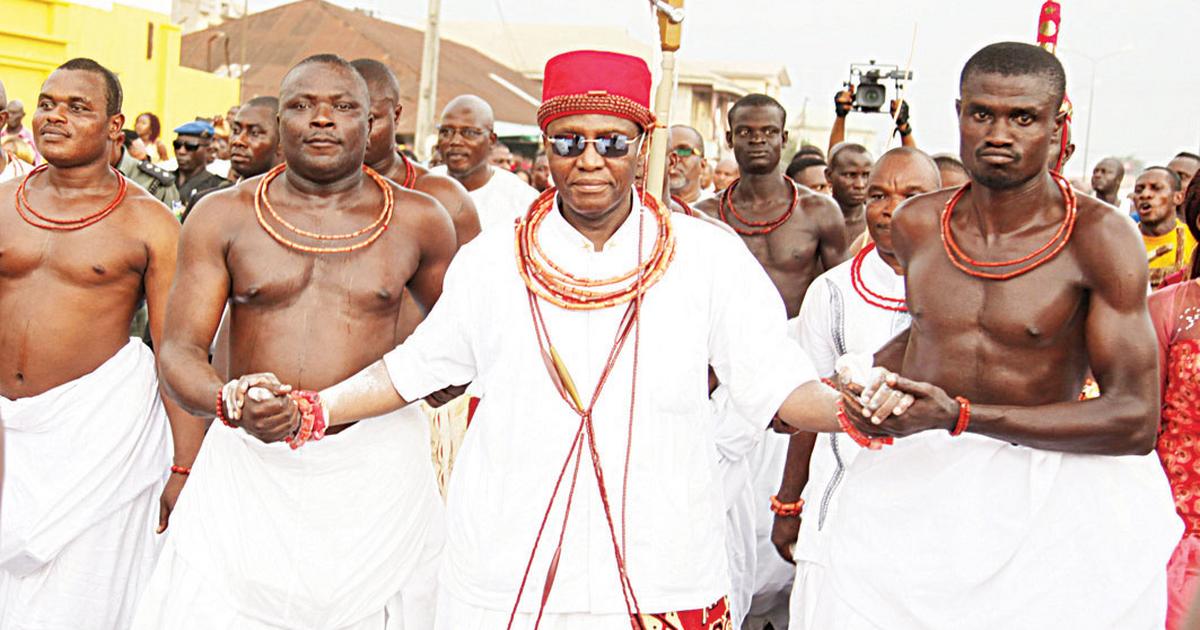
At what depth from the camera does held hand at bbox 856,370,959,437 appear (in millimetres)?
3527

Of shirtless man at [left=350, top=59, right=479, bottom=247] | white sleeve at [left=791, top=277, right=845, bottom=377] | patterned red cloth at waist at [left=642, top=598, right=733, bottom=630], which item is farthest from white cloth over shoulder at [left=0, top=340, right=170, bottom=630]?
patterned red cloth at waist at [left=642, top=598, right=733, bottom=630]

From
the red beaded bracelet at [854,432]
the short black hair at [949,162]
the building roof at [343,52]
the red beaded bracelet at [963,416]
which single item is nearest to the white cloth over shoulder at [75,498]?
the red beaded bracelet at [854,432]

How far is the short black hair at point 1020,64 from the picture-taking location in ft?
12.9

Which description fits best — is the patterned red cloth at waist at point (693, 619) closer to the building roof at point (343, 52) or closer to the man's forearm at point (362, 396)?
the man's forearm at point (362, 396)

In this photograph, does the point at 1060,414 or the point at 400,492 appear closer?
the point at 1060,414

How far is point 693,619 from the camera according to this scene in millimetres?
3734

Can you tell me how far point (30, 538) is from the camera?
5.44m

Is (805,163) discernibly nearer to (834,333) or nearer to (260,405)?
(834,333)

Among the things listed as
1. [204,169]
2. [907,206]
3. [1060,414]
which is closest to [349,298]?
[907,206]

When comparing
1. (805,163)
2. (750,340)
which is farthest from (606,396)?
(805,163)

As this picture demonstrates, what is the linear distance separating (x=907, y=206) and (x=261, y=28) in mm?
34846

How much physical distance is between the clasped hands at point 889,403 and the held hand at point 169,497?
260cm

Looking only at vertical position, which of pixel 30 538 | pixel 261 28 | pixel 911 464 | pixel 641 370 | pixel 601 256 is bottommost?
pixel 30 538

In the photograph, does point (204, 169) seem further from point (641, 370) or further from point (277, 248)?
point (641, 370)
